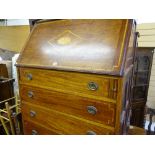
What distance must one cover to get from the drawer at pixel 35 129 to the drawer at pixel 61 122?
37mm

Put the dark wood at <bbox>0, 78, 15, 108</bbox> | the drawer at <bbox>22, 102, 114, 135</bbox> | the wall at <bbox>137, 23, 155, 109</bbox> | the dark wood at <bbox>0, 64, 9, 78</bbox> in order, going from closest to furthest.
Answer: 1. the drawer at <bbox>22, 102, 114, 135</bbox>
2. the dark wood at <bbox>0, 78, 15, 108</bbox>
3. the dark wood at <bbox>0, 64, 9, 78</bbox>
4. the wall at <bbox>137, 23, 155, 109</bbox>

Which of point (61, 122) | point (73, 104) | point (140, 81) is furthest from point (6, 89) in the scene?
point (140, 81)

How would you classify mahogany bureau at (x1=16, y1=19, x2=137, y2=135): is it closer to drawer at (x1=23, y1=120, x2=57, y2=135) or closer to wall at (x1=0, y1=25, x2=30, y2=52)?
drawer at (x1=23, y1=120, x2=57, y2=135)

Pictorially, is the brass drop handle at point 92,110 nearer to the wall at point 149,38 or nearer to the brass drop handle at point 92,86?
the brass drop handle at point 92,86

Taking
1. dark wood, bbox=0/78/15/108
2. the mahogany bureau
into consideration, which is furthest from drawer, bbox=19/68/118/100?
dark wood, bbox=0/78/15/108

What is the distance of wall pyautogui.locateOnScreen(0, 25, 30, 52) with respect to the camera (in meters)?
3.04

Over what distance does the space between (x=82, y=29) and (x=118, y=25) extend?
255mm

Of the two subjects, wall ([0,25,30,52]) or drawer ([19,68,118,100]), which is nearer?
drawer ([19,68,118,100])

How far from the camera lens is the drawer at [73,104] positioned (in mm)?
979

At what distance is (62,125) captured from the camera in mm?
1219

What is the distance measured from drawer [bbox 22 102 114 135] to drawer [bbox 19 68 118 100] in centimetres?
21

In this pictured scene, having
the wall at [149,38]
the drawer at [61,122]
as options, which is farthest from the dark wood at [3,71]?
the wall at [149,38]
